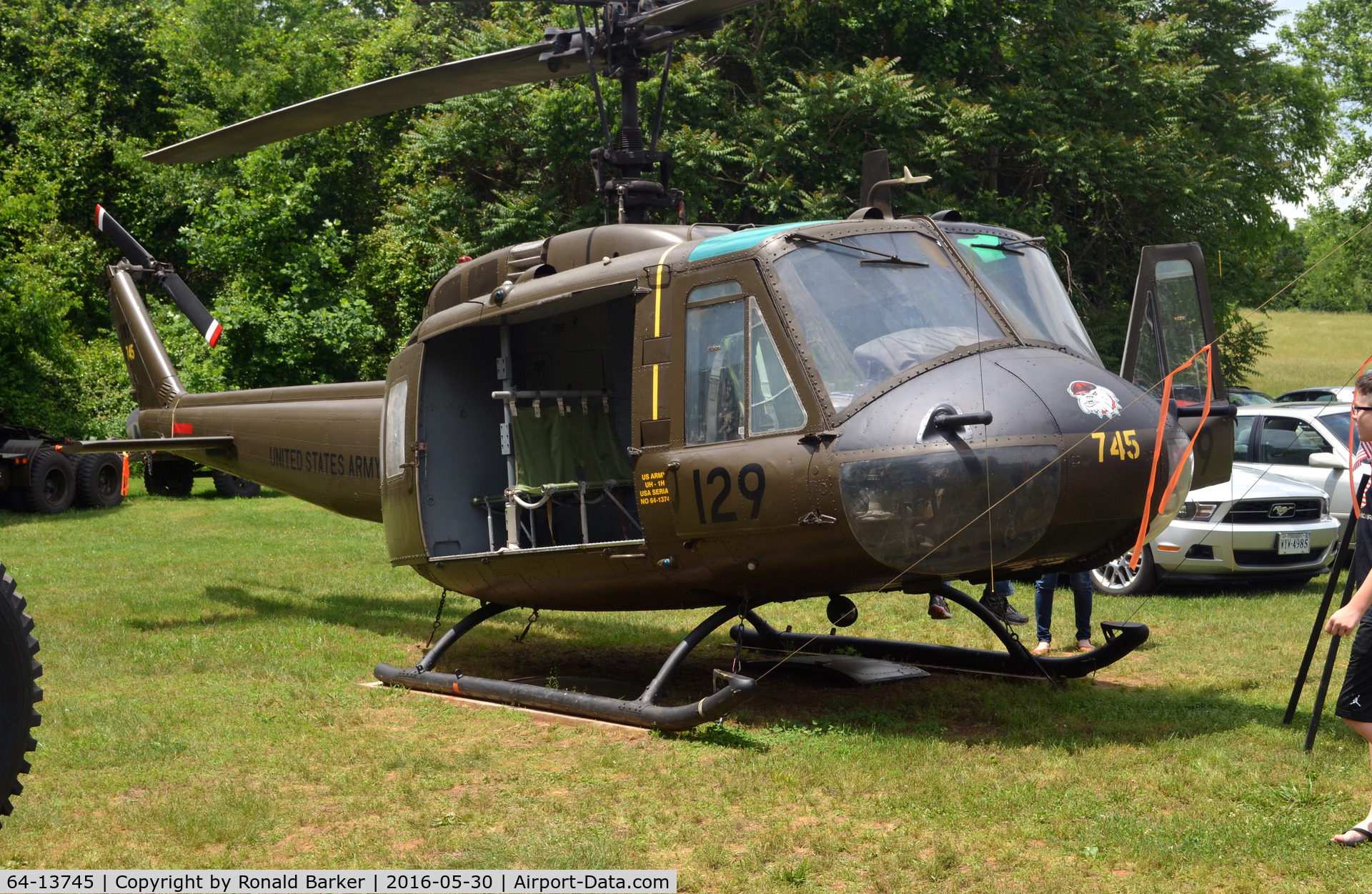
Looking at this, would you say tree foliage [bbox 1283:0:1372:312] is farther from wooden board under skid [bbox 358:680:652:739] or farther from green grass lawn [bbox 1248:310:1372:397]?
wooden board under skid [bbox 358:680:652:739]

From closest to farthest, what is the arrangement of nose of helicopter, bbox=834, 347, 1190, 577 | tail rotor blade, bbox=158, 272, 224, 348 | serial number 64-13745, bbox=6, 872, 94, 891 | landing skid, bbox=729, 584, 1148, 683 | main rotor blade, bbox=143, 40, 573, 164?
serial number 64-13745, bbox=6, 872, 94, 891 < nose of helicopter, bbox=834, 347, 1190, 577 < landing skid, bbox=729, 584, 1148, 683 < main rotor blade, bbox=143, 40, 573, 164 < tail rotor blade, bbox=158, 272, 224, 348

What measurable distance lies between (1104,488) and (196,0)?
37.2 m

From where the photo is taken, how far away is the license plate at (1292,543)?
10.7 m

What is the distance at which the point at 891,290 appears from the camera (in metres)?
6.18

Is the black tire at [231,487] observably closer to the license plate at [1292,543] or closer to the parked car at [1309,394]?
the license plate at [1292,543]

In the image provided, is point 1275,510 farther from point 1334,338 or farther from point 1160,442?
point 1160,442

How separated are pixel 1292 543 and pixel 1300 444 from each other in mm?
2472

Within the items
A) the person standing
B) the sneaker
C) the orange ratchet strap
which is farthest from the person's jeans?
the orange ratchet strap

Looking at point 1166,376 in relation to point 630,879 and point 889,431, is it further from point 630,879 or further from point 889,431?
point 630,879

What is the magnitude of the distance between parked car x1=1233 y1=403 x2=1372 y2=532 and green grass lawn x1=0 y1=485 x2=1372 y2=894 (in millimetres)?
2933

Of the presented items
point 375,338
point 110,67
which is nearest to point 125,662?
point 375,338

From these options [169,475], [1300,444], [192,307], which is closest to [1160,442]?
[1300,444]

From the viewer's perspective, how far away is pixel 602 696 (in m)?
7.11

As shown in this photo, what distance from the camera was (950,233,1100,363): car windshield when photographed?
249 inches
